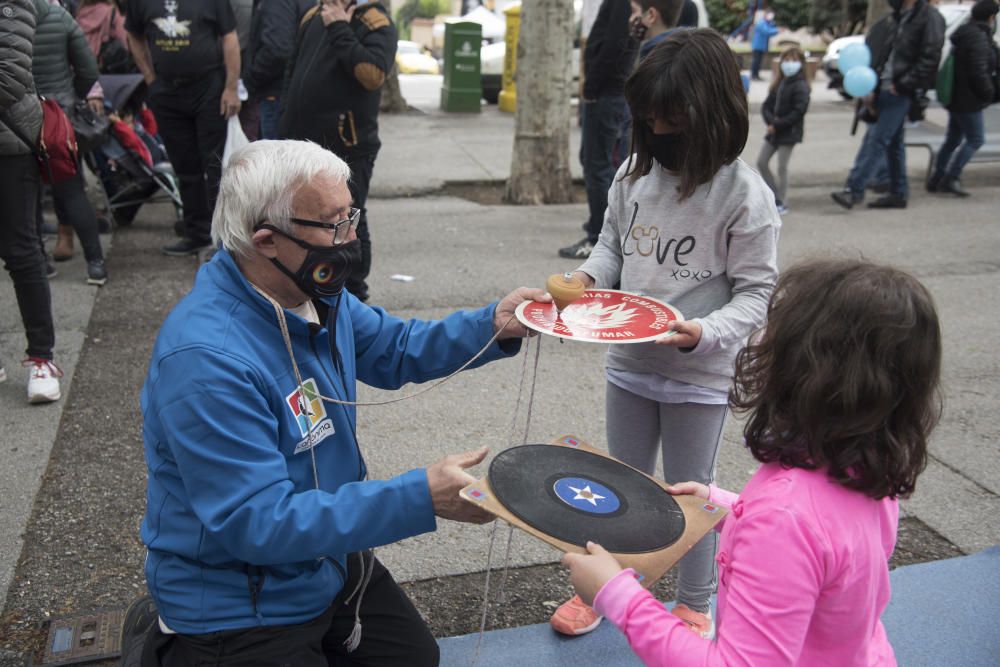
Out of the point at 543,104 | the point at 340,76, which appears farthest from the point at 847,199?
the point at 340,76

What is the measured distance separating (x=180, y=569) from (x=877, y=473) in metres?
1.46

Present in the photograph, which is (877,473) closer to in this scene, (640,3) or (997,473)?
(997,473)

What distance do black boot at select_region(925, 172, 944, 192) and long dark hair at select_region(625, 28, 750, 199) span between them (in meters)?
8.60

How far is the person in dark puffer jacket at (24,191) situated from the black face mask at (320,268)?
2.85m

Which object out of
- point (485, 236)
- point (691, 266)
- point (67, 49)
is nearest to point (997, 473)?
point (691, 266)

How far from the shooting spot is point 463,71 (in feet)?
50.1

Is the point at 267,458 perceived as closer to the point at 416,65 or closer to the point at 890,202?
the point at 890,202

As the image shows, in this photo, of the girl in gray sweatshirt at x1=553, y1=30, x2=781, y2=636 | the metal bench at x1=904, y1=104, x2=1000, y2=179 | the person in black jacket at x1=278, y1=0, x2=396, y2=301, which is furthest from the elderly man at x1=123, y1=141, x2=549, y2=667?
the metal bench at x1=904, y1=104, x2=1000, y2=179

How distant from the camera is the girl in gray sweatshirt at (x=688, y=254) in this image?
8.05ft

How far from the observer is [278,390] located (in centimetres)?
199

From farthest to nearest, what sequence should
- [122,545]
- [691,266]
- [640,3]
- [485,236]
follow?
[485,236] → [640,3] → [122,545] → [691,266]

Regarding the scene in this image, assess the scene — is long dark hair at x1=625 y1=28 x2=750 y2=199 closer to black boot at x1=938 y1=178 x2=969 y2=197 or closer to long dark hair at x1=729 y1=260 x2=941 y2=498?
long dark hair at x1=729 y1=260 x2=941 y2=498

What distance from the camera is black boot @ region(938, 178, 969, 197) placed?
9844 millimetres

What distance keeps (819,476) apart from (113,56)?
7.87 metres
